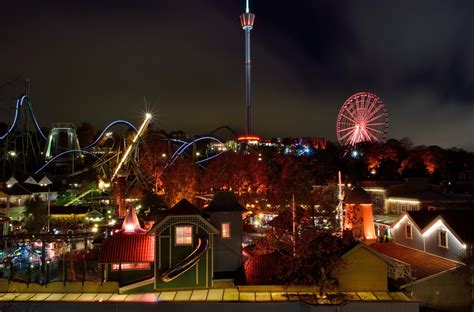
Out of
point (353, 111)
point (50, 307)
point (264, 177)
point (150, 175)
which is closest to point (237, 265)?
point (50, 307)

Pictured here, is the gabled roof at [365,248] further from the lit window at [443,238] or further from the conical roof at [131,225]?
the conical roof at [131,225]

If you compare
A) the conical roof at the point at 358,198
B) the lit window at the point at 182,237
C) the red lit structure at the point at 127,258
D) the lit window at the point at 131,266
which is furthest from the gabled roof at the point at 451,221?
the lit window at the point at 131,266

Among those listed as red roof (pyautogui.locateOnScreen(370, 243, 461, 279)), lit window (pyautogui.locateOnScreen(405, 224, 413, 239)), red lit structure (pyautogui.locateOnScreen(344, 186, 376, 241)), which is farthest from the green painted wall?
red lit structure (pyautogui.locateOnScreen(344, 186, 376, 241))

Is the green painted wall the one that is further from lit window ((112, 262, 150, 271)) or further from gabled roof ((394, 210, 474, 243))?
gabled roof ((394, 210, 474, 243))

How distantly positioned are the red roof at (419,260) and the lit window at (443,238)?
0.70m

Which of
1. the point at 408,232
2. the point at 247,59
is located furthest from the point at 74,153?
the point at 408,232

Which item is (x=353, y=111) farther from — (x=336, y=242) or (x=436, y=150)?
(x=336, y=242)

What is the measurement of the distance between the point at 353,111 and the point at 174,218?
1506 inches

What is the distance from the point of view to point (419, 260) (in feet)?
71.8

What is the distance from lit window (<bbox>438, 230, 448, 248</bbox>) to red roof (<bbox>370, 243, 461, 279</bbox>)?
70cm

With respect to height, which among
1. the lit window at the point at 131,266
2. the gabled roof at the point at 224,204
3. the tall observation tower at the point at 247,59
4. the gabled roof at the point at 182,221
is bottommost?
the lit window at the point at 131,266

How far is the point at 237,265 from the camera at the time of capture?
21.3m

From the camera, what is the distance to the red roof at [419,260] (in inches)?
782

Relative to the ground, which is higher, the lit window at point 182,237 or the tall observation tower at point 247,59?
the tall observation tower at point 247,59
